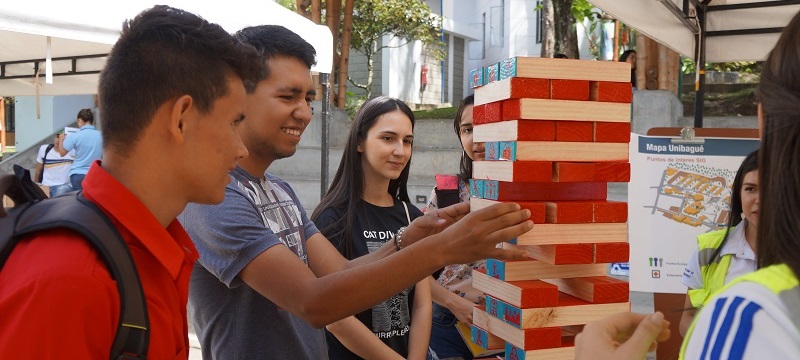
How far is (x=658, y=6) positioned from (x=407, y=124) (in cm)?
210

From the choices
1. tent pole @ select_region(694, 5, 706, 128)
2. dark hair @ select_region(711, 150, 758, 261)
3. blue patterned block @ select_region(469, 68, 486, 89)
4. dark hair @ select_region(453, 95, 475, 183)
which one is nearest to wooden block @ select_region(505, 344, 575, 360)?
blue patterned block @ select_region(469, 68, 486, 89)

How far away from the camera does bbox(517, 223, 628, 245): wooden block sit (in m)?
1.88

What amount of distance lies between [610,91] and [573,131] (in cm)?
16

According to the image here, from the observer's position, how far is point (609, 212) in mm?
1986

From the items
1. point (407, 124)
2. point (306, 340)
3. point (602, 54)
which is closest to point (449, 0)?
point (602, 54)

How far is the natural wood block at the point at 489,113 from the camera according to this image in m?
2.01

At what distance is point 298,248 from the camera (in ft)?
7.03

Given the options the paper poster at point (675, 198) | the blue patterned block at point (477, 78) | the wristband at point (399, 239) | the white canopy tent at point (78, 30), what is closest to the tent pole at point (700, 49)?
the paper poster at point (675, 198)

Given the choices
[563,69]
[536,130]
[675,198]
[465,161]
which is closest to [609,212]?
[536,130]

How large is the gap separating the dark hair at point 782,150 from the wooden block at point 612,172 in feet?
3.43

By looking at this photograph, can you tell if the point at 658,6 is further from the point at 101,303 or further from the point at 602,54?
the point at 602,54

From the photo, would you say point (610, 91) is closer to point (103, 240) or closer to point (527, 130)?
point (527, 130)

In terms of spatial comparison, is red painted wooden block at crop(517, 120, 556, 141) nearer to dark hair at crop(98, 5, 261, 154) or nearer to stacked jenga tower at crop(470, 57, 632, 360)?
stacked jenga tower at crop(470, 57, 632, 360)

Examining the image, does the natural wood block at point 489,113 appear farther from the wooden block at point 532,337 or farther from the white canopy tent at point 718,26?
the white canopy tent at point 718,26
